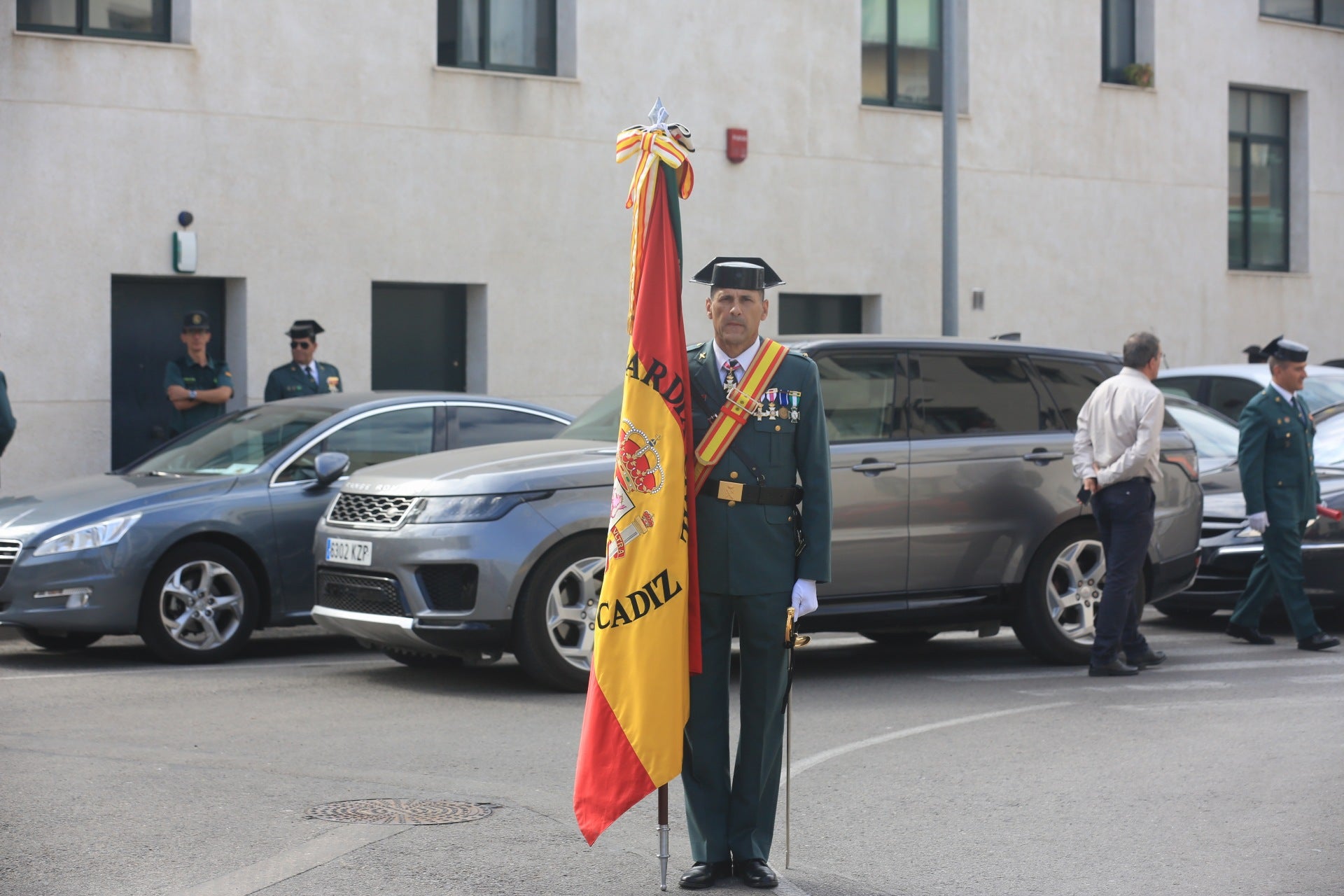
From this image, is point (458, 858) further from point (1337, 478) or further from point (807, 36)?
point (807, 36)

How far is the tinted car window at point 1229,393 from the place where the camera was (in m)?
15.4

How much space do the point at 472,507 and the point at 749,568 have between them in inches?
145

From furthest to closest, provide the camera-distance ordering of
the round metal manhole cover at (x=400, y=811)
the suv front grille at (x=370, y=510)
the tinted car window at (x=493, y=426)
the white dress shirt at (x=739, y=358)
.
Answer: the tinted car window at (x=493, y=426)
the suv front grille at (x=370, y=510)
the round metal manhole cover at (x=400, y=811)
the white dress shirt at (x=739, y=358)

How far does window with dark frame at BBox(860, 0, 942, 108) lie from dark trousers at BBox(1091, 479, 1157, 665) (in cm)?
1123

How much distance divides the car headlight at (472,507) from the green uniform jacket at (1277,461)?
4.71m

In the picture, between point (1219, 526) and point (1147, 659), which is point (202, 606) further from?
point (1219, 526)

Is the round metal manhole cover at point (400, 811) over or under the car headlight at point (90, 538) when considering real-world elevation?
under

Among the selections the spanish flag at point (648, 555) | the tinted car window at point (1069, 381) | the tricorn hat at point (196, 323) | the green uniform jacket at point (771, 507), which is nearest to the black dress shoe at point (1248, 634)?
the tinted car window at point (1069, 381)

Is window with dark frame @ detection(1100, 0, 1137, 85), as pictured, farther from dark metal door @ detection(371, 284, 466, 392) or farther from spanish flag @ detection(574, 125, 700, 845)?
spanish flag @ detection(574, 125, 700, 845)

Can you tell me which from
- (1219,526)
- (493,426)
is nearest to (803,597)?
(493,426)

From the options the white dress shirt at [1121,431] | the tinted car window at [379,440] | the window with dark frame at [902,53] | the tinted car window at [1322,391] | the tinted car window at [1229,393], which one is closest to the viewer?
the white dress shirt at [1121,431]

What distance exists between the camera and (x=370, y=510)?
944cm

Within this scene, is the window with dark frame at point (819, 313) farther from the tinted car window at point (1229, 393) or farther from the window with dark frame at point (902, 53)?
the tinted car window at point (1229, 393)

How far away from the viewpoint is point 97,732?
795 cm
